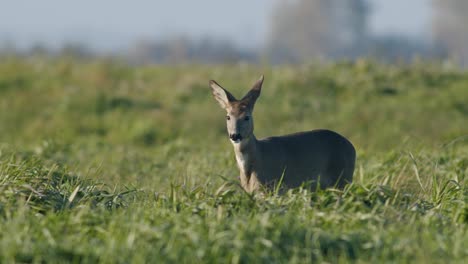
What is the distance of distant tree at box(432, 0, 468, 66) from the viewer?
212 feet

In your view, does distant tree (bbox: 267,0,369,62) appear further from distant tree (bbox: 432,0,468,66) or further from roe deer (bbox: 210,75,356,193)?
roe deer (bbox: 210,75,356,193)

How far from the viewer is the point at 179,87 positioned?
16953 mm

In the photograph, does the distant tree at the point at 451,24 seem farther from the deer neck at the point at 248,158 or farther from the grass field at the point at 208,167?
the deer neck at the point at 248,158

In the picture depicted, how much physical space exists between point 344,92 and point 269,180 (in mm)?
9245

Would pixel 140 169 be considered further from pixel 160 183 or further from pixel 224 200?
pixel 224 200

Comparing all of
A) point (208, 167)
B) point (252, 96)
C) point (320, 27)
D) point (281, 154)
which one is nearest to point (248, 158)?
point (281, 154)

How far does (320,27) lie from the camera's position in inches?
3174

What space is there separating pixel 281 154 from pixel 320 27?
7418 cm

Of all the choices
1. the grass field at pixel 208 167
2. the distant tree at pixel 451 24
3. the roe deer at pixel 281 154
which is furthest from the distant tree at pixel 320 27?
the roe deer at pixel 281 154

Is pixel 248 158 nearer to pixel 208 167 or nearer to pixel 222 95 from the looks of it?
pixel 222 95

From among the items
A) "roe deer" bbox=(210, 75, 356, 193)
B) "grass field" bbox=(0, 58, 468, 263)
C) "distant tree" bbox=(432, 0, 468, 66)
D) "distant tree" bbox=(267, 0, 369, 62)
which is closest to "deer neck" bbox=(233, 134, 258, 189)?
"roe deer" bbox=(210, 75, 356, 193)

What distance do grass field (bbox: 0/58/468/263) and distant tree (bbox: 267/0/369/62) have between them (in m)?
57.1

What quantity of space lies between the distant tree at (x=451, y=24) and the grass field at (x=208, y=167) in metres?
47.9

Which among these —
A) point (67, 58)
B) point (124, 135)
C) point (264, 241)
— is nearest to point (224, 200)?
point (264, 241)
